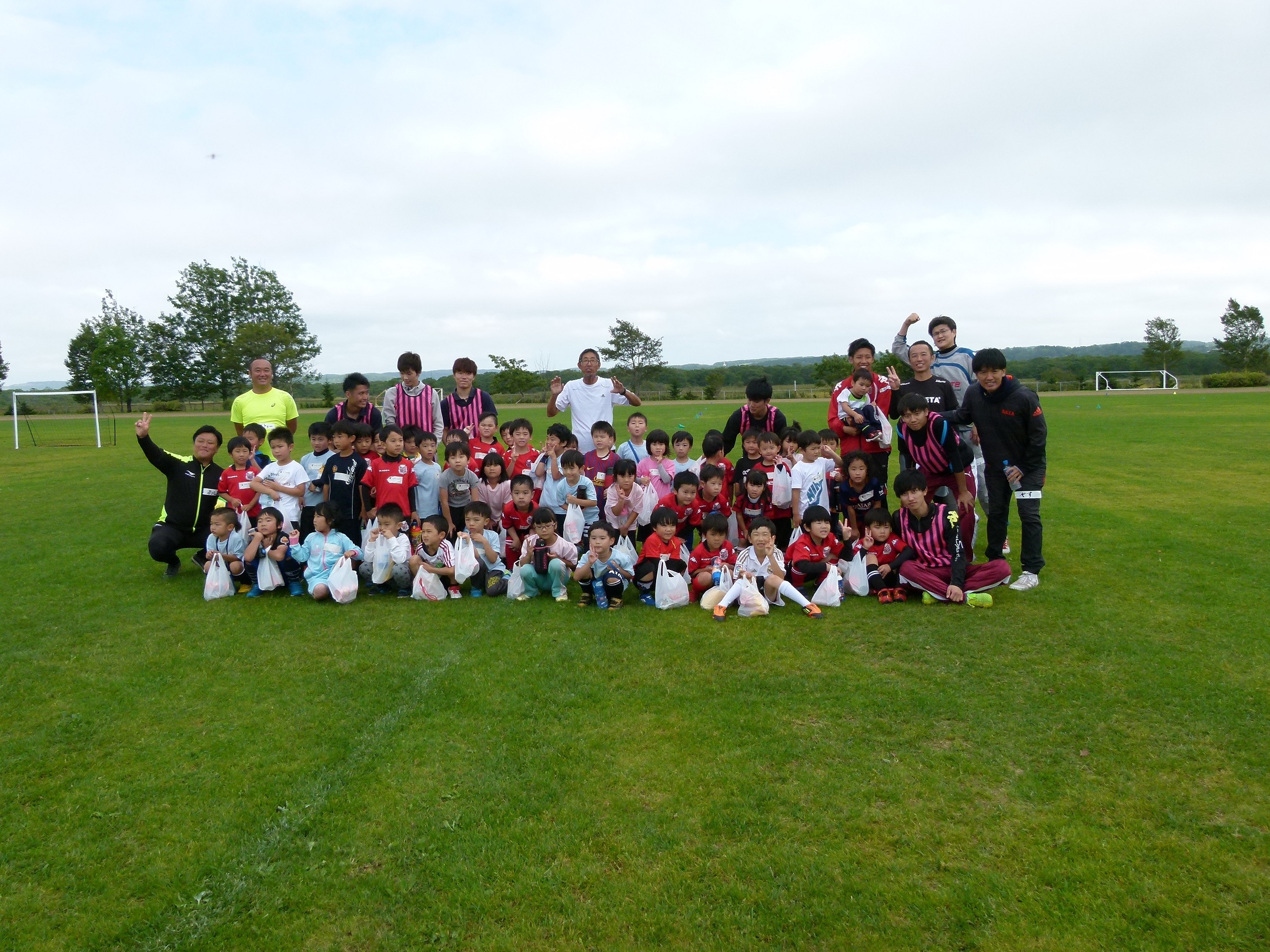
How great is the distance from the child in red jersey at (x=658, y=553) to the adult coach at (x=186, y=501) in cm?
417

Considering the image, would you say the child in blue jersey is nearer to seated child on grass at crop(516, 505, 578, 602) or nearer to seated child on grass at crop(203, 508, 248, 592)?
seated child on grass at crop(203, 508, 248, 592)

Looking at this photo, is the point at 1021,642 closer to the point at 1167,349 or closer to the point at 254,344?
the point at 254,344

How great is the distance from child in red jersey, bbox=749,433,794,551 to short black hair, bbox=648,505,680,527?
0.93 meters

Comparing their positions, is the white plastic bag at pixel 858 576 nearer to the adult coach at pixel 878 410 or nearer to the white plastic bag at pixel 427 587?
the adult coach at pixel 878 410

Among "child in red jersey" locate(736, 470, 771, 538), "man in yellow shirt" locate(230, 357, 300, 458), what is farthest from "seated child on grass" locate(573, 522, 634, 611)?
"man in yellow shirt" locate(230, 357, 300, 458)

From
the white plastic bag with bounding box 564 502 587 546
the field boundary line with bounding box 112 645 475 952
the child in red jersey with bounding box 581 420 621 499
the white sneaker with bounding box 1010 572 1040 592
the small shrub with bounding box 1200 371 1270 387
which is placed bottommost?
the field boundary line with bounding box 112 645 475 952

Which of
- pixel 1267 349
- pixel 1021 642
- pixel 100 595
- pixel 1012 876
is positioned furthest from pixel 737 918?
pixel 1267 349

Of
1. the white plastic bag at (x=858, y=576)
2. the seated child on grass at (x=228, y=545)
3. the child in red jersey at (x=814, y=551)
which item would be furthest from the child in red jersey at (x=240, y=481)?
the white plastic bag at (x=858, y=576)

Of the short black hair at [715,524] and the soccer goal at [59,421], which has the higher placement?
the soccer goal at [59,421]

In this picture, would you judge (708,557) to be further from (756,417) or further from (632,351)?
(632,351)

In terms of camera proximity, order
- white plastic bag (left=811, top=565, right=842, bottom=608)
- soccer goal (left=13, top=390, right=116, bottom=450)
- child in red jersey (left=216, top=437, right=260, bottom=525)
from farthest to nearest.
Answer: soccer goal (left=13, top=390, right=116, bottom=450) → child in red jersey (left=216, top=437, right=260, bottom=525) → white plastic bag (left=811, top=565, right=842, bottom=608)

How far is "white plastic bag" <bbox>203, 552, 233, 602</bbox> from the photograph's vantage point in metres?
6.16

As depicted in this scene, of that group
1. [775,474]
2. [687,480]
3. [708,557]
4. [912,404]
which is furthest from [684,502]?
[912,404]

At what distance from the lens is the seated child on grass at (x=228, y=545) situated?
6293mm
